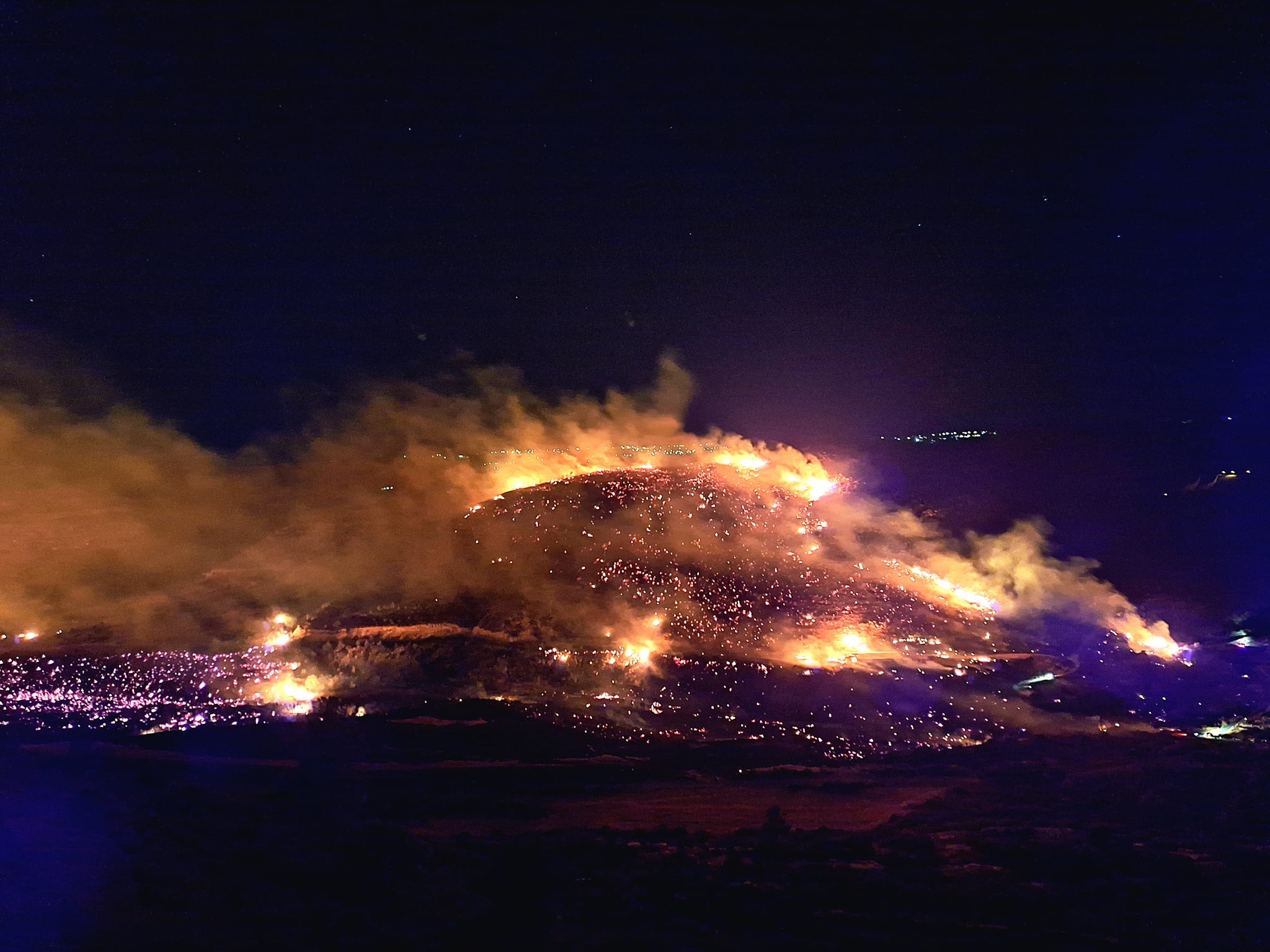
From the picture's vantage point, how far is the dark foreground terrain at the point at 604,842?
13.9 ft

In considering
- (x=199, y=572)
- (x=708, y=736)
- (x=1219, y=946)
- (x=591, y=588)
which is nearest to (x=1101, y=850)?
(x=1219, y=946)

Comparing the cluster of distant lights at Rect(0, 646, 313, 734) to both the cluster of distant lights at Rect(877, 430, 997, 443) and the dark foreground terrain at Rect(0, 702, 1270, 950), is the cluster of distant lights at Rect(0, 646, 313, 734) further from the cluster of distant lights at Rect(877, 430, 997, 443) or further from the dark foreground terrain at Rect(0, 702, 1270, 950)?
the cluster of distant lights at Rect(877, 430, 997, 443)

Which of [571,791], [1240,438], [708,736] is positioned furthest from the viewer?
[1240,438]

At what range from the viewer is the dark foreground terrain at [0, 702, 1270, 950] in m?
4.25

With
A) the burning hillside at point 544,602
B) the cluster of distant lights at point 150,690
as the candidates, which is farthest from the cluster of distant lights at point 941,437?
the cluster of distant lights at point 150,690

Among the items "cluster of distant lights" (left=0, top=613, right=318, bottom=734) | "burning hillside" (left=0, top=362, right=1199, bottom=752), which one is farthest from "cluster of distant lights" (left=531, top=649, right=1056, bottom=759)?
"cluster of distant lights" (left=0, top=613, right=318, bottom=734)

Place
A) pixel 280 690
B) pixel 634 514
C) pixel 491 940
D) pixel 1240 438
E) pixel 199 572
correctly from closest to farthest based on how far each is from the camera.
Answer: pixel 491 940, pixel 280 690, pixel 199 572, pixel 634 514, pixel 1240 438

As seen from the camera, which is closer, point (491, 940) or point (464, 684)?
point (491, 940)

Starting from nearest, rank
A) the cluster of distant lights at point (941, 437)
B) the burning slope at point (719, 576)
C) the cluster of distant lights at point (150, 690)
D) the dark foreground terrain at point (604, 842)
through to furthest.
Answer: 1. the dark foreground terrain at point (604, 842)
2. the cluster of distant lights at point (150, 690)
3. the burning slope at point (719, 576)
4. the cluster of distant lights at point (941, 437)

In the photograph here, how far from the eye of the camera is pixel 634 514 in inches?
464

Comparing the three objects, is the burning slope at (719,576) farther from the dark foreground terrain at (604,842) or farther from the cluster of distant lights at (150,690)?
the cluster of distant lights at (150,690)

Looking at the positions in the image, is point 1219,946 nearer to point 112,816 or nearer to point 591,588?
point 591,588

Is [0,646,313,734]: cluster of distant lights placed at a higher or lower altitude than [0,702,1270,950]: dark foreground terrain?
higher

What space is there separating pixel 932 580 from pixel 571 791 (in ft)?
20.8
